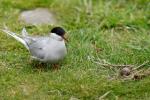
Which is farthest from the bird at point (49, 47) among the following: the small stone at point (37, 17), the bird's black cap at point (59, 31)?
the small stone at point (37, 17)

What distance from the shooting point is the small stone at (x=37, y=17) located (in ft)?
22.8

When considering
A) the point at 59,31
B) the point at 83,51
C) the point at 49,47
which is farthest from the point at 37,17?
the point at 49,47

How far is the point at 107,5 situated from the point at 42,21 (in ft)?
2.84

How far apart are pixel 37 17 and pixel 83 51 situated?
1.29 metres

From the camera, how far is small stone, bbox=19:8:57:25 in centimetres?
695

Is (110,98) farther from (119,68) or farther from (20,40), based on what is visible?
(20,40)

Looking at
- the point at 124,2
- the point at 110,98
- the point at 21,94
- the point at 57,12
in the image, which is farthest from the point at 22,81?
the point at 124,2

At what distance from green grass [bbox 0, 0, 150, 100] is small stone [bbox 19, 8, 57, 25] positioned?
0.08 meters

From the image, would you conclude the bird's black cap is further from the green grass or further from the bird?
the green grass

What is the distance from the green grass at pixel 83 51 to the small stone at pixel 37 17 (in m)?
0.08

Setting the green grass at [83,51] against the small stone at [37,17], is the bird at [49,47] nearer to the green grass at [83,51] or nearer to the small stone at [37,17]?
the green grass at [83,51]

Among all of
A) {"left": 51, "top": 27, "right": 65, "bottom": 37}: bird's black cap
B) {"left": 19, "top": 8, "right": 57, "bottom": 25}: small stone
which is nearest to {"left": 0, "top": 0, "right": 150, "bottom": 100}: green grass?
{"left": 19, "top": 8, "right": 57, "bottom": 25}: small stone

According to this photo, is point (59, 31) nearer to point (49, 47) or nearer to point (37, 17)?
point (49, 47)

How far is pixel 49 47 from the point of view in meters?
5.46
